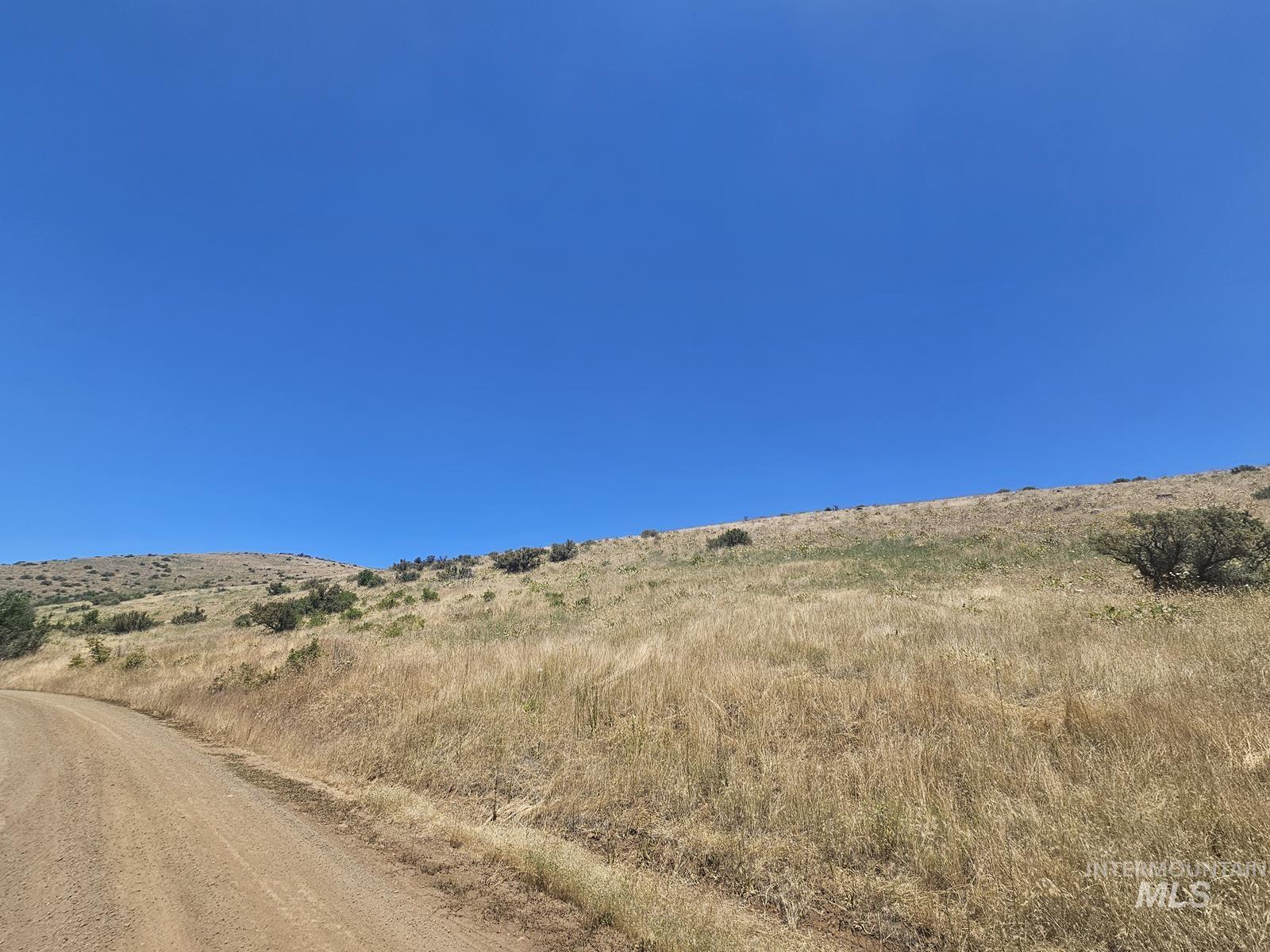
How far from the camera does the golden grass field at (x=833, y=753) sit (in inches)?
140

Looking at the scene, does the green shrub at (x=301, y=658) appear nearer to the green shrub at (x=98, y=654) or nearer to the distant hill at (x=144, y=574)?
the green shrub at (x=98, y=654)

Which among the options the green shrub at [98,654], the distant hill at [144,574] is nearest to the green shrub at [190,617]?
the green shrub at [98,654]

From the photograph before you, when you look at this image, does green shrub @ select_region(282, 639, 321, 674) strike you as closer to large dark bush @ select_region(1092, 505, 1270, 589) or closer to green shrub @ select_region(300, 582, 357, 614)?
green shrub @ select_region(300, 582, 357, 614)

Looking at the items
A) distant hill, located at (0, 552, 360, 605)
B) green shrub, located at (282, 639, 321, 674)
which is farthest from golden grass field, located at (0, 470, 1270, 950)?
distant hill, located at (0, 552, 360, 605)

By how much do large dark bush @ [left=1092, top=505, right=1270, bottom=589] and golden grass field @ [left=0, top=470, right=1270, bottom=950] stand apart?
5.08ft

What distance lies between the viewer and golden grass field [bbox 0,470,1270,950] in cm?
357

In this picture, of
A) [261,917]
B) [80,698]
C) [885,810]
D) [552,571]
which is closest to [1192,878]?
[885,810]

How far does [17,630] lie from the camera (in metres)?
25.1

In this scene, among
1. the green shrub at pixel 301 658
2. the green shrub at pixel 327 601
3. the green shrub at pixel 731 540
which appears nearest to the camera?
the green shrub at pixel 301 658

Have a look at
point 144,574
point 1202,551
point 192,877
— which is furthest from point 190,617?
point 144,574

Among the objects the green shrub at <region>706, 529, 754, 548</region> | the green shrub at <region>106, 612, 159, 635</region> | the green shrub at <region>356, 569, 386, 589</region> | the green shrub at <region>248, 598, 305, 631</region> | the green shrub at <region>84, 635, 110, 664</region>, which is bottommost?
the green shrub at <region>84, 635, 110, 664</region>

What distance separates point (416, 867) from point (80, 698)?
17.0 meters

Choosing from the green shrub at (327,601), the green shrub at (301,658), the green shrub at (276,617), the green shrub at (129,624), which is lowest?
the green shrub at (129,624)

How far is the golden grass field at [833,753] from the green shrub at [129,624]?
24.8 metres
